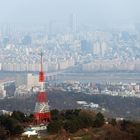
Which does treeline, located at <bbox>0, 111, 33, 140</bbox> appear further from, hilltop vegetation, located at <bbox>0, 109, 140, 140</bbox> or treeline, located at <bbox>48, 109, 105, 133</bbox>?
treeline, located at <bbox>48, 109, 105, 133</bbox>

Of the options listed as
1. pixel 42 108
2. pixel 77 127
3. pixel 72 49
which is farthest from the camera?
pixel 72 49

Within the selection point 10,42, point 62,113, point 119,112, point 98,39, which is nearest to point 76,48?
point 98,39

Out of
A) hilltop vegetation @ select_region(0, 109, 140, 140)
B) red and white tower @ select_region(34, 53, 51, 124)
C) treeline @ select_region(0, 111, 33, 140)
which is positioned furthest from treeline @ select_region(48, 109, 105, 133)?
treeline @ select_region(0, 111, 33, 140)

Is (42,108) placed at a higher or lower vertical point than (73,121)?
higher

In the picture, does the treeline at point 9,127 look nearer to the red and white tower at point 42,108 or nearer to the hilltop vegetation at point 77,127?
→ the hilltop vegetation at point 77,127

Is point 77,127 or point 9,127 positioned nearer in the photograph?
point 9,127

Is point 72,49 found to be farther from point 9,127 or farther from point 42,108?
point 9,127

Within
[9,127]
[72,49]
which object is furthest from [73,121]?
[72,49]

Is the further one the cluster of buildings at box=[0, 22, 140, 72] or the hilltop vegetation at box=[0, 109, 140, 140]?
the cluster of buildings at box=[0, 22, 140, 72]

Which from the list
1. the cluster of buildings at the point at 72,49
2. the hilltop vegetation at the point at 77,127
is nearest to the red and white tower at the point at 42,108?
the hilltop vegetation at the point at 77,127

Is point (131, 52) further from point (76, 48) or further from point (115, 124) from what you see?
point (115, 124)
